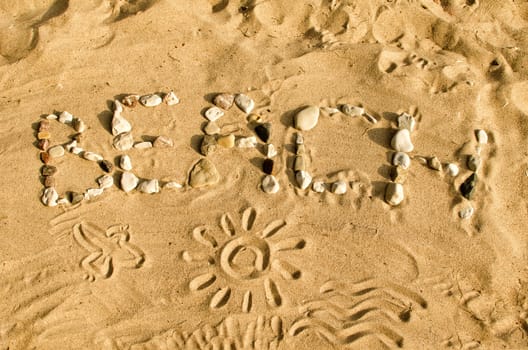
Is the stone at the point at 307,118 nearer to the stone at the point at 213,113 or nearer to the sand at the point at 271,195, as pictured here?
the sand at the point at 271,195

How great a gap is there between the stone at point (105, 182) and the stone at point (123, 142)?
0.26 m

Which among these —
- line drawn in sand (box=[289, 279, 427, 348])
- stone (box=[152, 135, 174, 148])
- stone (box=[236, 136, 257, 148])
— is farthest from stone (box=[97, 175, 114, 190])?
line drawn in sand (box=[289, 279, 427, 348])

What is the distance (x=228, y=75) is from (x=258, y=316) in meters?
1.98

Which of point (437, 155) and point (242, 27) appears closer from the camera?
point (437, 155)

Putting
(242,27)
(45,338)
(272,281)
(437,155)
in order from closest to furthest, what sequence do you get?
(45,338) → (272,281) → (437,155) → (242,27)

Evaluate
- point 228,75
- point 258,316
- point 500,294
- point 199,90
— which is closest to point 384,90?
point 228,75

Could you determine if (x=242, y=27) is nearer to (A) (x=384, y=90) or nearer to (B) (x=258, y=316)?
(A) (x=384, y=90)

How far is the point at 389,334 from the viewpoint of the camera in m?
3.21

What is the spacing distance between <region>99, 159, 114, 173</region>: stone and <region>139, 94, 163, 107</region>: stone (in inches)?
22.3

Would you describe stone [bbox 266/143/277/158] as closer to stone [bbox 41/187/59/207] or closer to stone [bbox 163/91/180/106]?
stone [bbox 163/91/180/106]

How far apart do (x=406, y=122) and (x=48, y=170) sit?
9.38 ft

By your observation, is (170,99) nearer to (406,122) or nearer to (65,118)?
(65,118)

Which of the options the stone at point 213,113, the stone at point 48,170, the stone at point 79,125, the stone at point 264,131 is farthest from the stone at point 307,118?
the stone at point 48,170

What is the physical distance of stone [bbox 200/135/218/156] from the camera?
363cm
